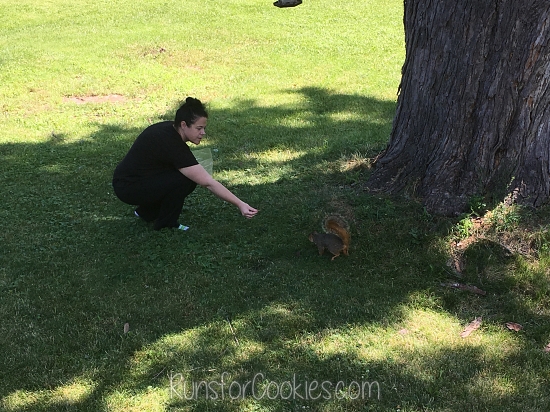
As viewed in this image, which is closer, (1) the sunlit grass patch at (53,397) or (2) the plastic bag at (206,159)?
(1) the sunlit grass patch at (53,397)

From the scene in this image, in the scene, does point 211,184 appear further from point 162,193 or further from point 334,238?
point 334,238

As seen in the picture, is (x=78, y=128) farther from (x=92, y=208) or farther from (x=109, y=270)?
(x=109, y=270)

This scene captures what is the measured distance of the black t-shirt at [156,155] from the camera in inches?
181

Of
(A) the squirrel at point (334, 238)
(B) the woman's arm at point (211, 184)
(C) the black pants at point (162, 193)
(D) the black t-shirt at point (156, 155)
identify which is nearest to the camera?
(A) the squirrel at point (334, 238)

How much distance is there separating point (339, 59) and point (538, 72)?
24.1 feet

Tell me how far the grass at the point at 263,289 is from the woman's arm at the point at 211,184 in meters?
0.47

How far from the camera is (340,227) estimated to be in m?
4.34

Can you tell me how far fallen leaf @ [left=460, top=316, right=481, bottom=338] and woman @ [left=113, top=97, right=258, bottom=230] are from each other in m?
1.72

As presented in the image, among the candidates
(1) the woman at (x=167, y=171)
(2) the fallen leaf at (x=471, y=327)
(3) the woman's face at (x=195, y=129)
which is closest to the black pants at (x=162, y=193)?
(1) the woman at (x=167, y=171)

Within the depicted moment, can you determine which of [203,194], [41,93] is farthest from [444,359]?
[41,93]

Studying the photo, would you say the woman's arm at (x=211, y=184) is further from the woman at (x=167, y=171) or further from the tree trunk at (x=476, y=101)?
the tree trunk at (x=476, y=101)

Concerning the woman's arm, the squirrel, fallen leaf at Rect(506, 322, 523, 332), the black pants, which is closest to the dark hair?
the woman's arm

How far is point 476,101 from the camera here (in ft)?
14.2

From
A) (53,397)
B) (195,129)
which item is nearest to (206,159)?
(195,129)
